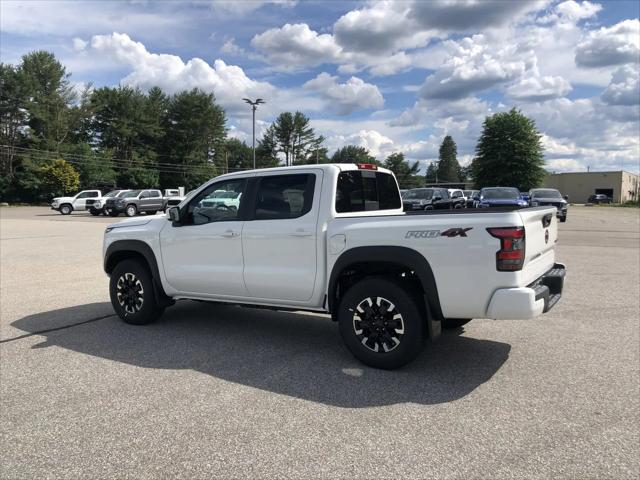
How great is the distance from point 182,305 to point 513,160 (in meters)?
62.1

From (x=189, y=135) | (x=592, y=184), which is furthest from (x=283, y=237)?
(x=592, y=184)

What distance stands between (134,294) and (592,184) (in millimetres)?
104273

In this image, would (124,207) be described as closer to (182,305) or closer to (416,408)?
(182,305)

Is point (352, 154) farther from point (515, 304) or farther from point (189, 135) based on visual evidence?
point (515, 304)

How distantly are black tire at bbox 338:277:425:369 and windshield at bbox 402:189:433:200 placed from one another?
77.0 feet

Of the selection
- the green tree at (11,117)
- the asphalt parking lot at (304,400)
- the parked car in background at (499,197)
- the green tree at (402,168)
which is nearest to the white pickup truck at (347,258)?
the asphalt parking lot at (304,400)

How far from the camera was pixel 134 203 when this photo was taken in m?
32.5

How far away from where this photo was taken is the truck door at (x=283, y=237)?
4.75 metres

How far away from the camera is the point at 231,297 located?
5.34 m

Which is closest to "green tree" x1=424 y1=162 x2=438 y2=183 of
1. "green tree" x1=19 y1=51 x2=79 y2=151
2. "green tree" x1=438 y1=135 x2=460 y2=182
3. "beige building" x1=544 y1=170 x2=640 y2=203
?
"green tree" x1=438 y1=135 x2=460 y2=182

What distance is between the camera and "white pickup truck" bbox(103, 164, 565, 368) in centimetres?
394

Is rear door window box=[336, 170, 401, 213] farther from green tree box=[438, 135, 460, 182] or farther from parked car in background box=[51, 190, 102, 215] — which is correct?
green tree box=[438, 135, 460, 182]

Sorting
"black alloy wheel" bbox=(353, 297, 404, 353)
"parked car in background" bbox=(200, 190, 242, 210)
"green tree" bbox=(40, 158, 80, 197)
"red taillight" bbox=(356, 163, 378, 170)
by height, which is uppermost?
"green tree" bbox=(40, 158, 80, 197)

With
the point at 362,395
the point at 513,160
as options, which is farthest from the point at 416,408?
the point at 513,160
